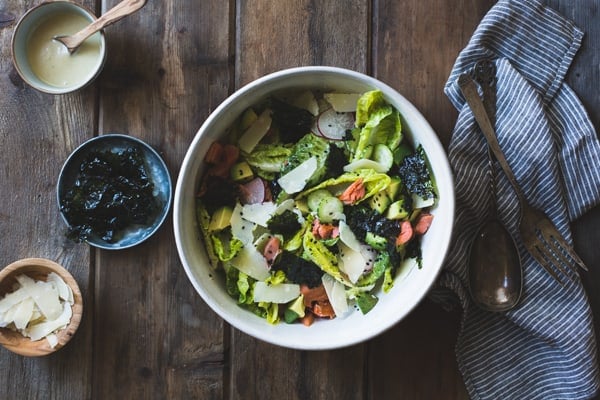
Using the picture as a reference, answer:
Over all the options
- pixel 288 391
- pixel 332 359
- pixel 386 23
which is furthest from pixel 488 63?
pixel 288 391

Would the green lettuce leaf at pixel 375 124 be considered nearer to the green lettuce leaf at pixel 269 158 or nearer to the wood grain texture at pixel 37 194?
the green lettuce leaf at pixel 269 158

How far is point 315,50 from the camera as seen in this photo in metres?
1.82

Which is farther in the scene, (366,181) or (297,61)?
(297,61)

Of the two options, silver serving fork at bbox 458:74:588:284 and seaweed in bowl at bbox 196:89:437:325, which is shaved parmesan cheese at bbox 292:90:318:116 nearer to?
seaweed in bowl at bbox 196:89:437:325

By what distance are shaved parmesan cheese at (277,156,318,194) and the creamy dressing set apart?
1.86 ft

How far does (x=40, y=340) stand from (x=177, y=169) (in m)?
0.53

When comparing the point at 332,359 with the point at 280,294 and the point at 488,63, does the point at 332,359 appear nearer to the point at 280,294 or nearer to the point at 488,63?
the point at 280,294

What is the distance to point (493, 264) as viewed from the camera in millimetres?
1764

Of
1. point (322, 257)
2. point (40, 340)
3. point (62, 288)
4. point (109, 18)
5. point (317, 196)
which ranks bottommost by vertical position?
point (40, 340)

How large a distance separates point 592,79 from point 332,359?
0.96 m

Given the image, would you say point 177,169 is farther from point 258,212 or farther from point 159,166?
point 258,212

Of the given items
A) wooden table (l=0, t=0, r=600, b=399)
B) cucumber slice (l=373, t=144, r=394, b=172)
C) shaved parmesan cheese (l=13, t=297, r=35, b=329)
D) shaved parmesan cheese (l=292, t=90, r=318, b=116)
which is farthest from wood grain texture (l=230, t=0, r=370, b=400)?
shaved parmesan cheese (l=13, t=297, r=35, b=329)

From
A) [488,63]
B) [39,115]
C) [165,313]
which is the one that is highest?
[488,63]

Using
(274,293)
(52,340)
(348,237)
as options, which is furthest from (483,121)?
(52,340)
